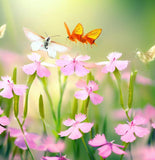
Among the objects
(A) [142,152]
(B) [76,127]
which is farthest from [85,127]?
(A) [142,152]

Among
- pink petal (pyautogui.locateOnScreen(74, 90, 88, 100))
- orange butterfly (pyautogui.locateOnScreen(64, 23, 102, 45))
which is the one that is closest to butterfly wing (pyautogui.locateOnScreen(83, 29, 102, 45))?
orange butterfly (pyautogui.locateOnScreen(64, 23, 102, 45))

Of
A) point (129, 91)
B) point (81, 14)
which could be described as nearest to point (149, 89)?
point (129, 91)

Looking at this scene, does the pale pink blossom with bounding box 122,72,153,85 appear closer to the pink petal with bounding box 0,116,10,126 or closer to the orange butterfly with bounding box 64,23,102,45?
the orange butterfly with bounding box 64,23,102,45

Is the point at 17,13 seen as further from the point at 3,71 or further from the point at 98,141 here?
the point at 98,141

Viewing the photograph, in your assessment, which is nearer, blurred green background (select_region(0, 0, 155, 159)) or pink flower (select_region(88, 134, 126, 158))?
pink flower (select_region(88, 134, 126, 158))

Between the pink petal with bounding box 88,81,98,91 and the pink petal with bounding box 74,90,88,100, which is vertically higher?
the pink petal with bounding box 88,81,98,91

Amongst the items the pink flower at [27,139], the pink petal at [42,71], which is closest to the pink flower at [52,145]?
the pink flower at [27,139]
